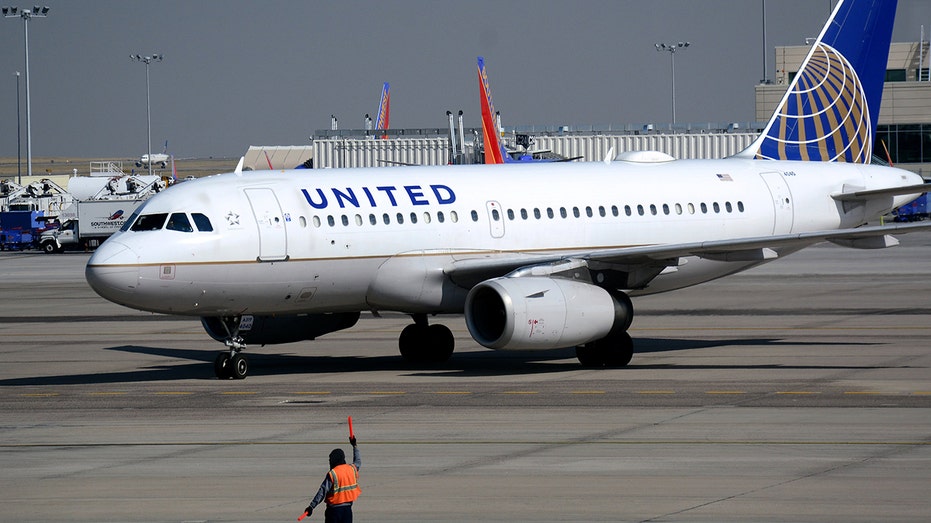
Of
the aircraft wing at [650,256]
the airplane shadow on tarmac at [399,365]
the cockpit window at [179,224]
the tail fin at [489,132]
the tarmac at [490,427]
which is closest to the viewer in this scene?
the tarmac at [490,427]

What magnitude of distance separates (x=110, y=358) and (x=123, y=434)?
38.5 ft

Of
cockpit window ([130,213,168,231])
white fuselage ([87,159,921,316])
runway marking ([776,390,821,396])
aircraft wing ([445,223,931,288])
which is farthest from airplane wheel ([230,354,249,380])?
runway marking ([776,390,821,396])

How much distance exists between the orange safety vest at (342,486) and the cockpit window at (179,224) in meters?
14.0

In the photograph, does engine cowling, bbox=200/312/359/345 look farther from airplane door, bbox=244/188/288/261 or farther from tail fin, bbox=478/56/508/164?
tail fin, bbox=478/56/508/164

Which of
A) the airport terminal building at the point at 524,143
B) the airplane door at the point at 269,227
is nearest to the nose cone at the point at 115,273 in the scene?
the airplane door at the point at 269,227

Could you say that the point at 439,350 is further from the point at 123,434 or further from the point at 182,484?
the point at 182,484

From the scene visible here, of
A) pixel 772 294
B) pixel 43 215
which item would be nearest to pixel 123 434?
pixel 772 294

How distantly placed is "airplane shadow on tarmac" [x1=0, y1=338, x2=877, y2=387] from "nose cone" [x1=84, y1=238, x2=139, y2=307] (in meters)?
3.01

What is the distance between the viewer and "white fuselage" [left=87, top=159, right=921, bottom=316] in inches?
992

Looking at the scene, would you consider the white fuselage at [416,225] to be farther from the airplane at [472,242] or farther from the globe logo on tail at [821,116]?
the globe logo on tail at [821,116]

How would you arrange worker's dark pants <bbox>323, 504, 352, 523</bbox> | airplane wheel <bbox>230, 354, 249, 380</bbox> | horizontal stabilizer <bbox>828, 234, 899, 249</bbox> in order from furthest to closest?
1. horizontal stabilizer <bbox>828, 234, 899, 249</bbox>
2. airplane wheel <bbox>230, 354, 249, 380</bbox>
3. worker's dark pants <bbox>323, 504, 352, 523</bbox>

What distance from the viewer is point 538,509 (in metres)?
14.5

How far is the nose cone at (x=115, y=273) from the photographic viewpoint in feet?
79.8

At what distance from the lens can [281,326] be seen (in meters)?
28.5
